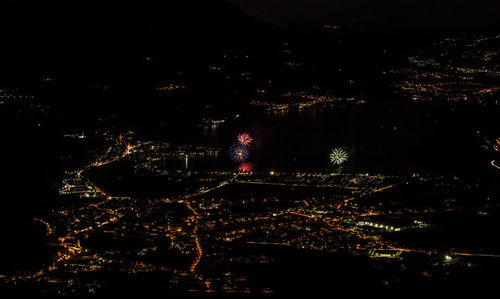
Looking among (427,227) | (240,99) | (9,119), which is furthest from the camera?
(240,99)

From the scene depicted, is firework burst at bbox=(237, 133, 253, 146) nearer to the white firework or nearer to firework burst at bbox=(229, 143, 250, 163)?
firework burst at bbox=(229, 143, 250, 163)

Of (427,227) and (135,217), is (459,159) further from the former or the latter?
(135,217)

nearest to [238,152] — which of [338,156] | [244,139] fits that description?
[244,139]

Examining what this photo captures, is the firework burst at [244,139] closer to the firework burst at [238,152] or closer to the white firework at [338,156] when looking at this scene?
Answer: the firework burst at [238,152]

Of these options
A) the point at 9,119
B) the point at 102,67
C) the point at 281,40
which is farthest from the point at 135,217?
the point at 281,40

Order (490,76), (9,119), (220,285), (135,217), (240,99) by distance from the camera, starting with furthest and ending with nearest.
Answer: (490,76) → (240,99) → (9,119) → (135,217) → (220,285)

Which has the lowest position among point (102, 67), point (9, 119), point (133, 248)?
point (133, 248)
